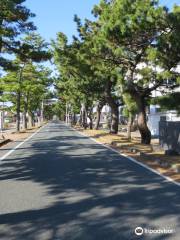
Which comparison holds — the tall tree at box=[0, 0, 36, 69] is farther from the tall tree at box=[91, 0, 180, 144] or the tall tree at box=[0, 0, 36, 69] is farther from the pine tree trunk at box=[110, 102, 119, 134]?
the pine tree trunk at box=[110, 102, 119, 134]

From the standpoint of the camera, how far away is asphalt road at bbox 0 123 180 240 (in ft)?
24.0

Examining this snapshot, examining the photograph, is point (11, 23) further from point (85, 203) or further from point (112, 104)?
point (112, 104)

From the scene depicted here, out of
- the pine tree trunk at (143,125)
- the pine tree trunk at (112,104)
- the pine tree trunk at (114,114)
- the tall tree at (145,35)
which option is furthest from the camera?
the pine tree trunk at (114,114)

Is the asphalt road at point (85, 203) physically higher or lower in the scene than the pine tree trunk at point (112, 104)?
lower

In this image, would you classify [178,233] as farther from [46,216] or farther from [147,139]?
[147,139]

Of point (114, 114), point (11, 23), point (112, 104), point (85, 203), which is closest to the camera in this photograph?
point (85, 203)

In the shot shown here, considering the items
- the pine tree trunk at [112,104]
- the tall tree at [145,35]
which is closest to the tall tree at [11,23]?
the tall tree at [145,35]

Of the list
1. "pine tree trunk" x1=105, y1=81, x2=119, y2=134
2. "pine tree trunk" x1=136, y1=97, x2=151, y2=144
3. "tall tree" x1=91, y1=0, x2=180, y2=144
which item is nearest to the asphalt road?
"tall tree" x1=91, y1=0, x2=180, y2=144

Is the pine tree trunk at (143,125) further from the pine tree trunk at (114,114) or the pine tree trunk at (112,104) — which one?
the pine tree trunk at (114,114)

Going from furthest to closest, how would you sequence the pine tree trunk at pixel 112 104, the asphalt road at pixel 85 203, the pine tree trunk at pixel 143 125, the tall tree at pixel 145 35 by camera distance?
the pine tree trunk at pixel 112 104 < the pine tree trunk at pixel 143 125 < the tall tree at pixel 145 35 < the asphalt road at pixel 85 203

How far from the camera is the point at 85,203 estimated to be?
376 inches

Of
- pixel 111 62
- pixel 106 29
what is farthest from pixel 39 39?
pixel 106 29

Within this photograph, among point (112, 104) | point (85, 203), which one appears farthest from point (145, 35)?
point (112, 104)

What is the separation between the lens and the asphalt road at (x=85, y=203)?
7309mm
